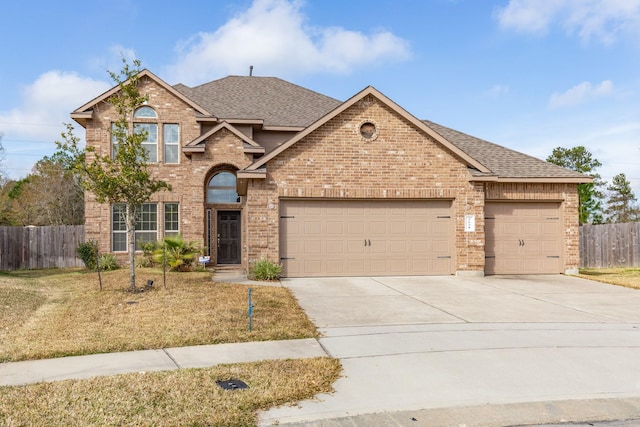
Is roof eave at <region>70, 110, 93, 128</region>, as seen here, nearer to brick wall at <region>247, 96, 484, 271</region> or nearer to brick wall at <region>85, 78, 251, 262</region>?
brick wall at <region>85, 78, 251, 262</region>

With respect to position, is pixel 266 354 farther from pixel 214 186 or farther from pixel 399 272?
pixel 214 186

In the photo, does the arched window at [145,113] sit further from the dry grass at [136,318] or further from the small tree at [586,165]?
the small tree at [586,165]

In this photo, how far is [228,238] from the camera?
19266mm

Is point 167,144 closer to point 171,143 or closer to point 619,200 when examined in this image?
point 171,143

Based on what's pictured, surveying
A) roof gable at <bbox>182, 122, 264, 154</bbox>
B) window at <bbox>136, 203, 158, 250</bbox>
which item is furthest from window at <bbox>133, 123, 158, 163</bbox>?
window at <bbox>136, 203, 158, 250</bbox>

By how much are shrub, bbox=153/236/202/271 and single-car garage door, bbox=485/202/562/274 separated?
10.1 metres

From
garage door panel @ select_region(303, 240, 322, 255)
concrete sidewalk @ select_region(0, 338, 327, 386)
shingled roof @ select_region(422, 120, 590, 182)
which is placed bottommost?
concrete sidewalk @ select_region(0, 338, 327, 386)

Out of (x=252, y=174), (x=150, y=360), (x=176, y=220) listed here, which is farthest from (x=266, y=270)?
(x=150, y=360)

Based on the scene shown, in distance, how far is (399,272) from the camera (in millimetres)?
14719

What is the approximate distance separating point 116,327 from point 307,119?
13969 millimetres

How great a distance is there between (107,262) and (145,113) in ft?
19.4

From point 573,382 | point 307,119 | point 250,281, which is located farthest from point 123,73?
point 573,382

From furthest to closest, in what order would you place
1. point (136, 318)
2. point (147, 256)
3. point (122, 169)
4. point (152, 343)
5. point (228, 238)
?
1. point (228, 238)
2. point (147, 256)
3. point (122, 169)
4. point (136, 318)
5. point (152, 343)

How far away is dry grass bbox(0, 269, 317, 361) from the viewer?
7.01m
